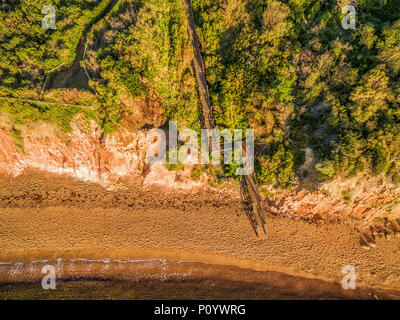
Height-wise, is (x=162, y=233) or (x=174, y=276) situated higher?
(x=162, y=233)

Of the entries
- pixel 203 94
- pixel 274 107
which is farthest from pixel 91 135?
pixel 274 107
